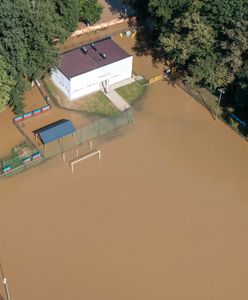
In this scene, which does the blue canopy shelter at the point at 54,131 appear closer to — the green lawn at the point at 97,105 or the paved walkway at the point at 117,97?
the green lawn at the point at 97,105

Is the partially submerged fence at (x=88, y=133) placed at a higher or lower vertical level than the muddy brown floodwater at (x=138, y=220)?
higher

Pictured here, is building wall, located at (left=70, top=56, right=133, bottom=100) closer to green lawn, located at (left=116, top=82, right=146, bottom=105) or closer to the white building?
the white building

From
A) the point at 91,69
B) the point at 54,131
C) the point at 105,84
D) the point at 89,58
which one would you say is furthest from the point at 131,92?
the point at 54,131

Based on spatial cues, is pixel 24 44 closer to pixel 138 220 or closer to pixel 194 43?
pixel 194 43

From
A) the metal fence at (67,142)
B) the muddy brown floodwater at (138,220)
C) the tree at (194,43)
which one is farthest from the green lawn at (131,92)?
the tree at (194,43)

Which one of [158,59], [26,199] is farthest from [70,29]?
[26,199]

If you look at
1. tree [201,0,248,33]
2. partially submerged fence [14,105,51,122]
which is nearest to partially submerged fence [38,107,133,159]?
partially submerged fence [14,105,51,122]
